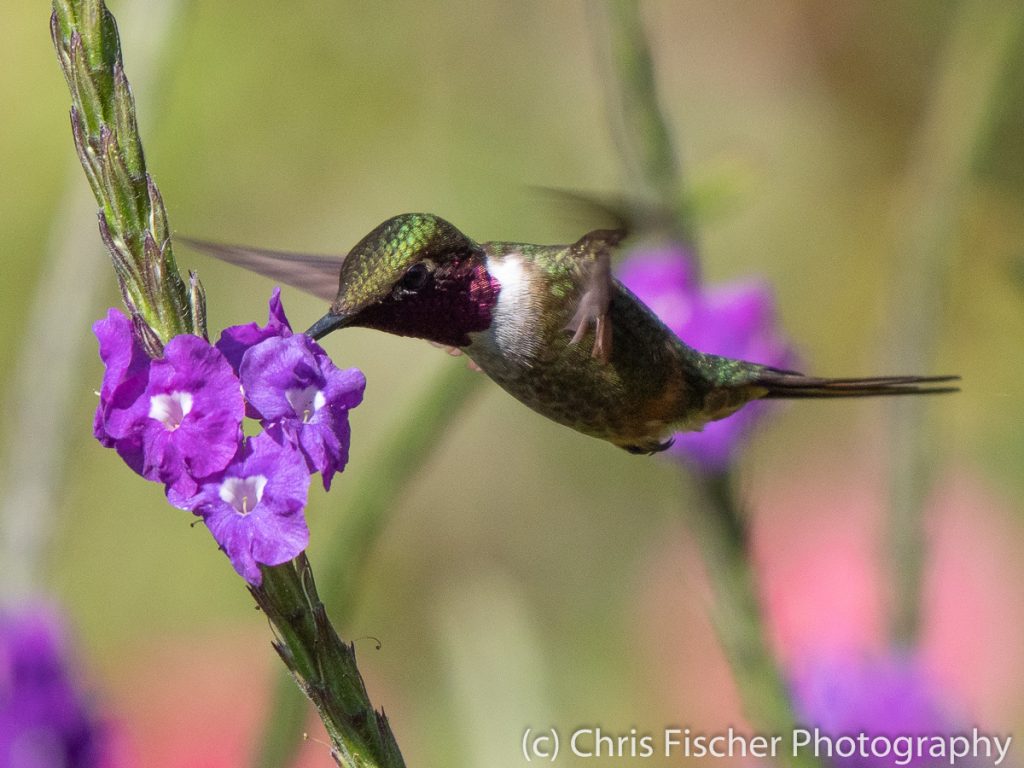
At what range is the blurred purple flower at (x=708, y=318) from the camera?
6.93ft

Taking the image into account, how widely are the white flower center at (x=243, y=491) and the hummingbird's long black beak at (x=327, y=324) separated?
0.64 ft

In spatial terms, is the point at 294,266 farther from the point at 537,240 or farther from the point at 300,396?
the point at 537,240

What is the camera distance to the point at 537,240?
14.3 ft

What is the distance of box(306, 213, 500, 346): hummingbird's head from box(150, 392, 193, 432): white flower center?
0.22m

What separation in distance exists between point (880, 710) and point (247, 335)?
154cm

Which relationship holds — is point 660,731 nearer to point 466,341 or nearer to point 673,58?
point 466,341

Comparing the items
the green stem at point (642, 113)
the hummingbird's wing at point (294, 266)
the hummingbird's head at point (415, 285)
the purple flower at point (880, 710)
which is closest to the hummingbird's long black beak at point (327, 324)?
the hummingbird's head at point (415, 285)

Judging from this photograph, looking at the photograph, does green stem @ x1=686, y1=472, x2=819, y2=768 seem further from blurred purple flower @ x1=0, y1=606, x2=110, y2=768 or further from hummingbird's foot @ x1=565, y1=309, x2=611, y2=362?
blurred purple flower @ x1=0, y1=606, x2=110, y2=768

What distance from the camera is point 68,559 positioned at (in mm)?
4254

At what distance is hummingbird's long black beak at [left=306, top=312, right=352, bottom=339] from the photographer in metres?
1.22

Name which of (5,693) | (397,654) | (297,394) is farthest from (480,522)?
(297,394)

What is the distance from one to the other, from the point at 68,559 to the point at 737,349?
2.96 m

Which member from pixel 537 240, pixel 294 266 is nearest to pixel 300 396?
pixel 294 266

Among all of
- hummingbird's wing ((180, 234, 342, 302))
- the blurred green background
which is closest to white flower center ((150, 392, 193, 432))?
hummingbird's wing ((180, 234, 342, 302))
